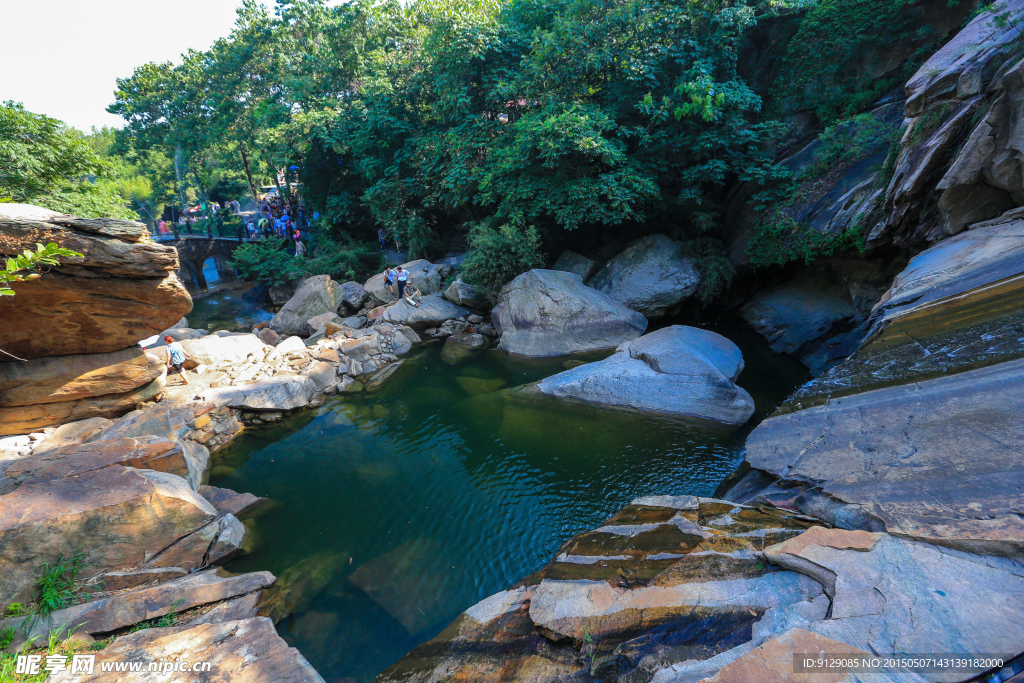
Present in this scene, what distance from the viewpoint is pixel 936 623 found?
255 centimetres

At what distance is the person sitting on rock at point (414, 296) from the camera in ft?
45.4

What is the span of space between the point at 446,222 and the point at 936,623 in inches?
706

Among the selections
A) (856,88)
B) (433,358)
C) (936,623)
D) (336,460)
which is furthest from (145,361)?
(856,88)

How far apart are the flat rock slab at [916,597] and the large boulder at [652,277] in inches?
363

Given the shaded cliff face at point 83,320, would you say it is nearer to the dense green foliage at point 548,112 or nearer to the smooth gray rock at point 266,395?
the smooth gray rock at point 266,395

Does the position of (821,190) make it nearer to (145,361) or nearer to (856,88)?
(856,88)

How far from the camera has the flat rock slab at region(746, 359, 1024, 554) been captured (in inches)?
121

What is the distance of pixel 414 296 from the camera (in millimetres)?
14414

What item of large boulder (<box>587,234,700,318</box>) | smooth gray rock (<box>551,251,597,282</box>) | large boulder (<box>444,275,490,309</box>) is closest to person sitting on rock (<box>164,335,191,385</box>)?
large boulder (<box>444,275,490,309</box>)

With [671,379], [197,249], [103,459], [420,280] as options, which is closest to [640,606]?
[671,379]

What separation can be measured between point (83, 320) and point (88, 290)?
724 millimetres

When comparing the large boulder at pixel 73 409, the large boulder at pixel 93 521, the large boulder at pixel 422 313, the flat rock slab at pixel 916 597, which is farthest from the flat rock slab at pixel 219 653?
the large boulder at pixel 422 313

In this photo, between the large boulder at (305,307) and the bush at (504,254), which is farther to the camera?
the large boulder at (305,307)

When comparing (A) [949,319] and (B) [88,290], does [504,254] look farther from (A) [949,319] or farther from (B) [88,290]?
(A) [949,319]
